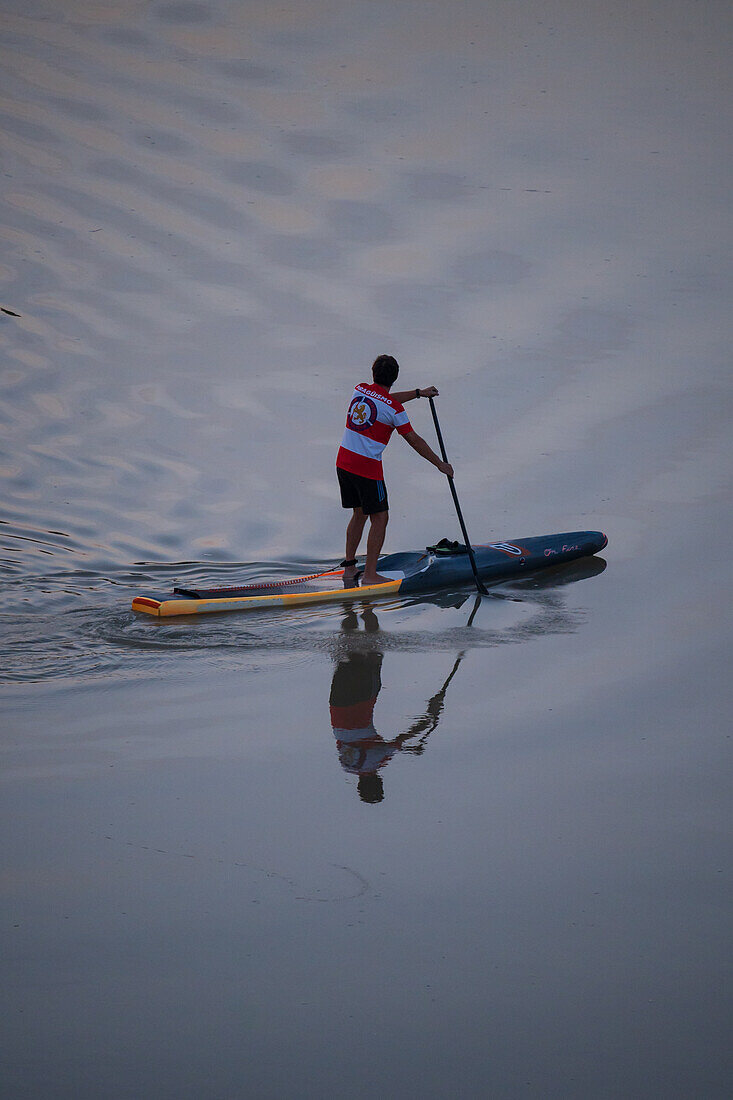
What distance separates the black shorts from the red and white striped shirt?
38 millimetres

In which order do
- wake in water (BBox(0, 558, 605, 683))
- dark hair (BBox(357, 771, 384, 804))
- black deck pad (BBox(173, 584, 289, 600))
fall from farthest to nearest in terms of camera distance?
1. black deck pad (BBox(173, 584, 289, 600))
2. wake in water (BBox(0, 558, 605, 683))
3. dark hair (BBox(357, 771, 384, 804))

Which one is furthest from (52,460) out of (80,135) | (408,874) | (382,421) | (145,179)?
(80,135)

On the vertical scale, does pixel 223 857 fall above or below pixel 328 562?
below

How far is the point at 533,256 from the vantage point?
49.9 ft

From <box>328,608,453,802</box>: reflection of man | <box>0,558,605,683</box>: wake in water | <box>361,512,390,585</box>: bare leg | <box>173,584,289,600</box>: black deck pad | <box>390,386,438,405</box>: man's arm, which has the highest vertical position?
<box>390,386,438,405</box>: man's arm

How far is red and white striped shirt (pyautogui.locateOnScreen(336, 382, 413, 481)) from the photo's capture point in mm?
7027

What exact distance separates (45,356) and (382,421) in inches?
290

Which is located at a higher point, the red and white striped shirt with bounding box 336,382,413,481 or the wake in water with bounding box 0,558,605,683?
the red and white striped shirt with bounding box 336,382,413,481

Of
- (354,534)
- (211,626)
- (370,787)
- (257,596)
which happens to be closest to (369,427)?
(354,534)

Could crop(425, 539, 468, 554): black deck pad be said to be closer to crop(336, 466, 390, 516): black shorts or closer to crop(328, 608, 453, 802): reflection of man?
crop(336, 466, 390, 516): black shorts

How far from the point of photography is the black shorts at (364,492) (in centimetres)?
727

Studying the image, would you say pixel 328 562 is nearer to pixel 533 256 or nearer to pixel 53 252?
pixel 533 256

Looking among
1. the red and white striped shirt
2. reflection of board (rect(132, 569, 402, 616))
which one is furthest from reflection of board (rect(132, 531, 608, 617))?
the red and white striped shirt

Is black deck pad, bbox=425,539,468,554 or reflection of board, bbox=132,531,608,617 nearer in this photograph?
reflection of board, bbox=132,531,608,617
